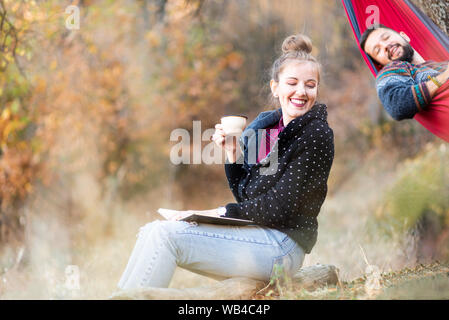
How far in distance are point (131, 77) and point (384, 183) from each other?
161 inches

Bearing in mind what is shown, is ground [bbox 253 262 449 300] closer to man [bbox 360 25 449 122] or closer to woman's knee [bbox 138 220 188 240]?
woman's knee [bbox 138 220 188 240]

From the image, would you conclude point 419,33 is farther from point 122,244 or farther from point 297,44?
point 122,244

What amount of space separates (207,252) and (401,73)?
123 centimetres

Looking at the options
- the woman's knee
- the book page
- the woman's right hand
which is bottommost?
the woman's knee

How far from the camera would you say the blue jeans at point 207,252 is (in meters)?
1.89

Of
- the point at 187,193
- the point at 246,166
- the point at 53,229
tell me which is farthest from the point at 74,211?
the point at 246,166

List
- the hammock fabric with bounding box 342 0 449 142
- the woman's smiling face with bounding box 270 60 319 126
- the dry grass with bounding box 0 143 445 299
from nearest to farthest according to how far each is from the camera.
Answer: the woman's smiling face with bounding box 270 60 319 126 < the hammock fabric with bounding box 342 0 449 142 < the dry grass with bounding box 0 143 445 299

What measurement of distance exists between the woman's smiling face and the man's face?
54 cm

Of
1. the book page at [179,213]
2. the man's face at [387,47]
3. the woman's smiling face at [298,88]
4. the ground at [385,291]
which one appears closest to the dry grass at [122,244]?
the ground at [385,291]

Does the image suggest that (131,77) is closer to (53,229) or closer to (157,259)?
(53,229)

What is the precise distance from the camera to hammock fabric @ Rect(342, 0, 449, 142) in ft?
7.69

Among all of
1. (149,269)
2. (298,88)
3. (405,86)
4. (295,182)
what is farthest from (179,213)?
(405,86)

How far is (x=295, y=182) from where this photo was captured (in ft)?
6.64

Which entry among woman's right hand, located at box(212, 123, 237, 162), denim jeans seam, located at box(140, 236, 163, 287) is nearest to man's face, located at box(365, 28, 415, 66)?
woman's right hand, located at box(212, 123, 237, 162)
